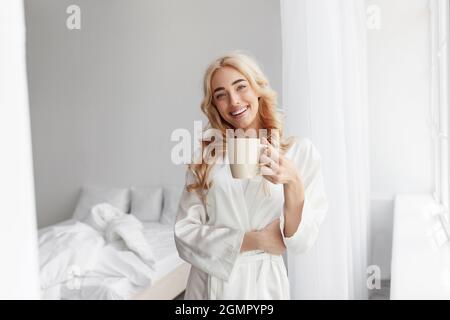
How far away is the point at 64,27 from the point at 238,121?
3.61ft

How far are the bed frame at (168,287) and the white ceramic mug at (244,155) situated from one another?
929 mm

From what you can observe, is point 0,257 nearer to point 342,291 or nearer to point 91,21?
point 342,291

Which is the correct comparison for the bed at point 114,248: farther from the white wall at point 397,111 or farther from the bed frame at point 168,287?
the white wall at point 397,111

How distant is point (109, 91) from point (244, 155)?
3.27ft

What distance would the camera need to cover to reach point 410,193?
1.83 meters

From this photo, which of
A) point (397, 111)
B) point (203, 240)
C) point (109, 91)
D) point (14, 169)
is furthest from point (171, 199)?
point (14, 169)

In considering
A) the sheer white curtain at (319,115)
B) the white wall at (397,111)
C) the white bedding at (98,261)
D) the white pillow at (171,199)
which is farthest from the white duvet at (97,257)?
the white wall at (397,111)

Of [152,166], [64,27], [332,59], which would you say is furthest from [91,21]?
[332,59]

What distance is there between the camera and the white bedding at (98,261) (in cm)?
130

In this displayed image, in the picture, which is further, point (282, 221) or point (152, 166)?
point (152, 166)

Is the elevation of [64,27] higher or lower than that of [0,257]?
higher

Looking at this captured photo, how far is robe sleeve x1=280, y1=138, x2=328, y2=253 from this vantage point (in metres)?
0.67

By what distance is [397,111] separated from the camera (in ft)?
6.00

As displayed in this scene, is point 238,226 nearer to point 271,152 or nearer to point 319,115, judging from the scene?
point 271,152
